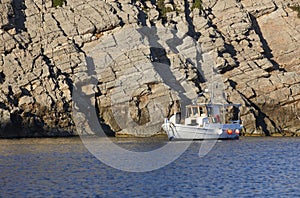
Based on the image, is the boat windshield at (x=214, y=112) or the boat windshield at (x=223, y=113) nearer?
the boat windshield at (x=214, y=112)

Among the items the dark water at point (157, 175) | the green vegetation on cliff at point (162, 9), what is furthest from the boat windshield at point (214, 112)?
the green vegetation on cliff at point (162, 9)

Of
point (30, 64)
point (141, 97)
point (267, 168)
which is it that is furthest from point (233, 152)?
point (30, 64)

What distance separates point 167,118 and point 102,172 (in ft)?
127

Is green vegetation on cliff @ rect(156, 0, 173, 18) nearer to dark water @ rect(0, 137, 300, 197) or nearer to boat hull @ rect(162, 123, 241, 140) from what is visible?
boat hull @ rect(162, 123, 241, 140)

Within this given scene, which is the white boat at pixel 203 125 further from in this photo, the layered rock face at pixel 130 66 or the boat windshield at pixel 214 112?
the layered rock face at pixel 130 66

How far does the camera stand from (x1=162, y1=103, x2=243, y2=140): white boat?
76.4 meters

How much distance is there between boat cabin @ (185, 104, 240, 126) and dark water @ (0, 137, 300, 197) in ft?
48.9

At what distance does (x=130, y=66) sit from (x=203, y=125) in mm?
13890

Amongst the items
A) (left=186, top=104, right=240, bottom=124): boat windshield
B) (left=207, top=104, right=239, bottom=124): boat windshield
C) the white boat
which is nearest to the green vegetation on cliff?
(left=207, top=104, right=239, bottom=124): boat windshield

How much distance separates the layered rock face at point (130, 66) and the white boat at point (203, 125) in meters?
3.69

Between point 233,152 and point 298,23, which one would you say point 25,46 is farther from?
point 298,23

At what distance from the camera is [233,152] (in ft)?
199

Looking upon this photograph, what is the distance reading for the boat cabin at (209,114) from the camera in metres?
77.6

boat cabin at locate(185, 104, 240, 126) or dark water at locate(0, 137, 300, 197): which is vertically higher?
boat cabin at locate(185, 104, 240, 126)
